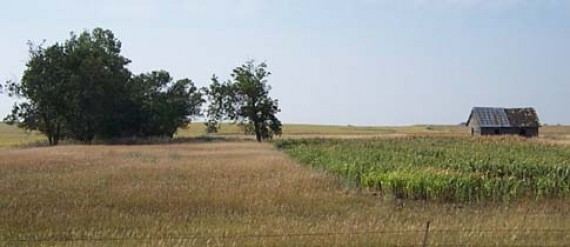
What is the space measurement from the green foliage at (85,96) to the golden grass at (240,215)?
47.3 meters

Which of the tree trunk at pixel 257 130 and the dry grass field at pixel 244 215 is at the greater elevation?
the tree trunk at pixel 257 130

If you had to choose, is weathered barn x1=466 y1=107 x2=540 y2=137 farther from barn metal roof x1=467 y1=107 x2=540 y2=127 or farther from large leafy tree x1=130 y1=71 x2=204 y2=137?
large leafy tree x1=130 y1=71 x2=204 y2=137

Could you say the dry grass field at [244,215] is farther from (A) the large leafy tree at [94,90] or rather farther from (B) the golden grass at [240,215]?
(A) the large leafy tree at [94,90]

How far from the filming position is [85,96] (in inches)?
2862

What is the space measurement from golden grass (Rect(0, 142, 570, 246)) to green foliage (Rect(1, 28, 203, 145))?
4733 centimetres

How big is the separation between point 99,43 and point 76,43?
3.33 meters

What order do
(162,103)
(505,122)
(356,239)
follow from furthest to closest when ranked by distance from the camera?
(505,122), (162,103), (356,239)

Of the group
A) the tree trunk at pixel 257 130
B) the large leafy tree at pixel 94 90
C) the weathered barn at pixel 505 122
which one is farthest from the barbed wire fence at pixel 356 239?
the weathered barn at pixel 505 122

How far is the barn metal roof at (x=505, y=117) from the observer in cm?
9944

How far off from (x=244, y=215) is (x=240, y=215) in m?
0.09

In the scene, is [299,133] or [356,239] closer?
[356,239]

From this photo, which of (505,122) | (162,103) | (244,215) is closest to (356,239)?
(244,215)

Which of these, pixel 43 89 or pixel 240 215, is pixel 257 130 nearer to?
pixel 43 89

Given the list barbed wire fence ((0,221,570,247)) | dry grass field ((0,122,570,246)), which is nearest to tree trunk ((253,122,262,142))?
dry grass field ((0,122,570,246))
